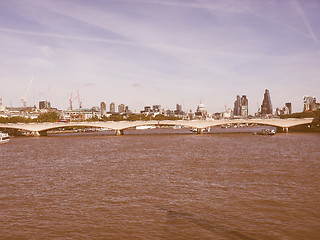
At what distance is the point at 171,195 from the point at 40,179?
1306cm

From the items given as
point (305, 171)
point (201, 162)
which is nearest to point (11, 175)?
point (201, 162)

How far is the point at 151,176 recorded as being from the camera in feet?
92.2

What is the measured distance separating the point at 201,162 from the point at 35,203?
20.8 metres

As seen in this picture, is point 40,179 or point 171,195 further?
point 40,179

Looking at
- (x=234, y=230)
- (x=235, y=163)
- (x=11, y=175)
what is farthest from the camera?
(x=235, y=163)

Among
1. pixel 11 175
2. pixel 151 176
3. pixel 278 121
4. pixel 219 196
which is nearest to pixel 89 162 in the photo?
pixel 11 175

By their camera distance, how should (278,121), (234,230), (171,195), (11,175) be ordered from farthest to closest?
(278,121) → (11,175) → (171,195) → (234,230)

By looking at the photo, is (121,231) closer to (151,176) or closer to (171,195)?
(171,195)

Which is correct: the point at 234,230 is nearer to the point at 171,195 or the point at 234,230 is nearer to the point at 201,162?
the point at 171,195

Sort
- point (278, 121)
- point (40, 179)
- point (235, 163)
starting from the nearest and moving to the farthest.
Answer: point (40, 179)
point (235, 163)
point (278, 121)

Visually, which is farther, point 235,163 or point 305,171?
point 235,163

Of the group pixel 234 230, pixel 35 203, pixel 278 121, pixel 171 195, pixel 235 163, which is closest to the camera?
pixel 234 230

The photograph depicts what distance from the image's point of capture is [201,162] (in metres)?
36.2

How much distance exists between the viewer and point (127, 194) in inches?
860
